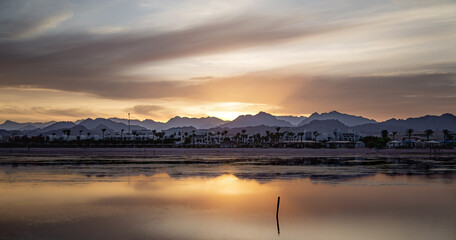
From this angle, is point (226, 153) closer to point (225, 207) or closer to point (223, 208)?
point (225, 207)

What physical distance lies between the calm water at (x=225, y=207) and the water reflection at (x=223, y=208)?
48 mm

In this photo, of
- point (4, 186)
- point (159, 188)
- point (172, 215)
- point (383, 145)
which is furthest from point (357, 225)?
point (383, 145)

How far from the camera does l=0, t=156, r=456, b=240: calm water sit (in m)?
19.3

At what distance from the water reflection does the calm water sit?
5 cm

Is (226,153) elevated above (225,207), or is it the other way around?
(226,153)

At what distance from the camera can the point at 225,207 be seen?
25.7 m

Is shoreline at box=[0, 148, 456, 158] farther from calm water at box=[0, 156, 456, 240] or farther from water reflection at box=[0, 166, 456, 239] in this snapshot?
water reflection at box=[0, 166, 456, 239]

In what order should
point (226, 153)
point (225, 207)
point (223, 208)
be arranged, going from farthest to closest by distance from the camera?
point (226, 153), point (225, 207), point (223, 208)

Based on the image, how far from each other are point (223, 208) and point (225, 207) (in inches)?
13.1

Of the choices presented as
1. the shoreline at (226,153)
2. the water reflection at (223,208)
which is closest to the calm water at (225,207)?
the water reflection at (223,208)

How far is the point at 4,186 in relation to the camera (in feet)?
107

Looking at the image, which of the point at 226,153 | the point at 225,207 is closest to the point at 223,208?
the point at 225,207

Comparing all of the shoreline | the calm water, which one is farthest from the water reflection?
the shoreline

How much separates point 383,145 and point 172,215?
13534 centimetres
